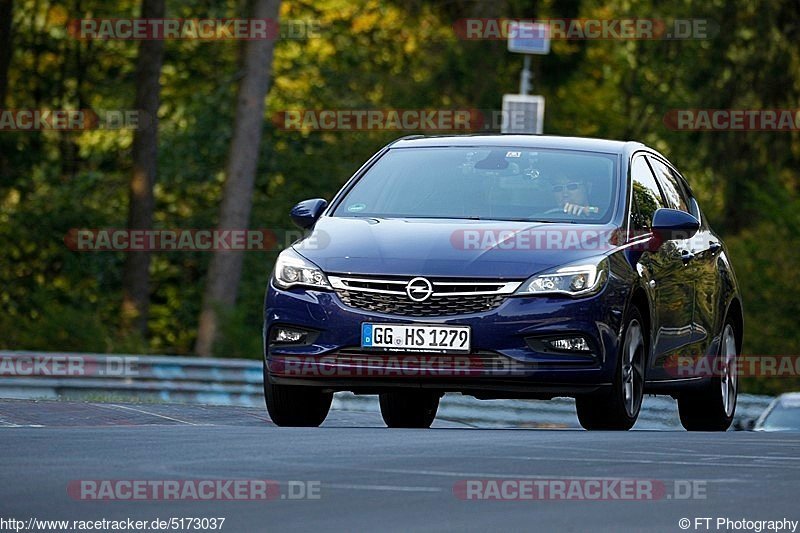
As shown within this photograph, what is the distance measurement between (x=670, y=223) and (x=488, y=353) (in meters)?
1.79

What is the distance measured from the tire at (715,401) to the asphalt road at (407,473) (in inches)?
81.1

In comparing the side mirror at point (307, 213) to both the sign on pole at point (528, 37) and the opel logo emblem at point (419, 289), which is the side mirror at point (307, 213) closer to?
the opel logo emblem at point (419, 289)

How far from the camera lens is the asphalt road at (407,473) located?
727 centimetres

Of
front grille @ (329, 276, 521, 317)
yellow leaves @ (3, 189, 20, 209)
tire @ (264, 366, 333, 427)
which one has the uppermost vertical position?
front grille @ (329, 276, 521, 317)

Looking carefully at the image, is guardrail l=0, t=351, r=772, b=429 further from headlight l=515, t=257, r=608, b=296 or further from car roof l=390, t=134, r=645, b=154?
headlight l=515, t=257, r=608, b=296

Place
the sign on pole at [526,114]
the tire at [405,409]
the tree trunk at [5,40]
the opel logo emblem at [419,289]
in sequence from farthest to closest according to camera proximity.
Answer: the tree trunk at [5,40]
the sign on pole at [526,114]
the tire at [405,409]
the opel logo emblem at [419,289]

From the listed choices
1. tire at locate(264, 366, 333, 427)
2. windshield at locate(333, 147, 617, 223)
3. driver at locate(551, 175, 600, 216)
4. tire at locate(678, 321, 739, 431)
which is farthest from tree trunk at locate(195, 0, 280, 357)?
driver at locate(551, 175, 600, 216)

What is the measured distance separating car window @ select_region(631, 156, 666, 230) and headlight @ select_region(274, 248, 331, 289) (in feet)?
6.61

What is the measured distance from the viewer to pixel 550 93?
47219 mm

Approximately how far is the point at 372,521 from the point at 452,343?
4.01m

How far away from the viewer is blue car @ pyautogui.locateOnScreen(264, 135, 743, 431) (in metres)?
11.1

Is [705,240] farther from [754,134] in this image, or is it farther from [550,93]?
[550,93]

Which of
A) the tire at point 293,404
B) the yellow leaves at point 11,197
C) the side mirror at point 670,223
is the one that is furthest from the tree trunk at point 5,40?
the side mirror at point 670,223

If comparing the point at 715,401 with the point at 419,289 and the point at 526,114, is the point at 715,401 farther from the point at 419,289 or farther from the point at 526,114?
the point at 526,114
